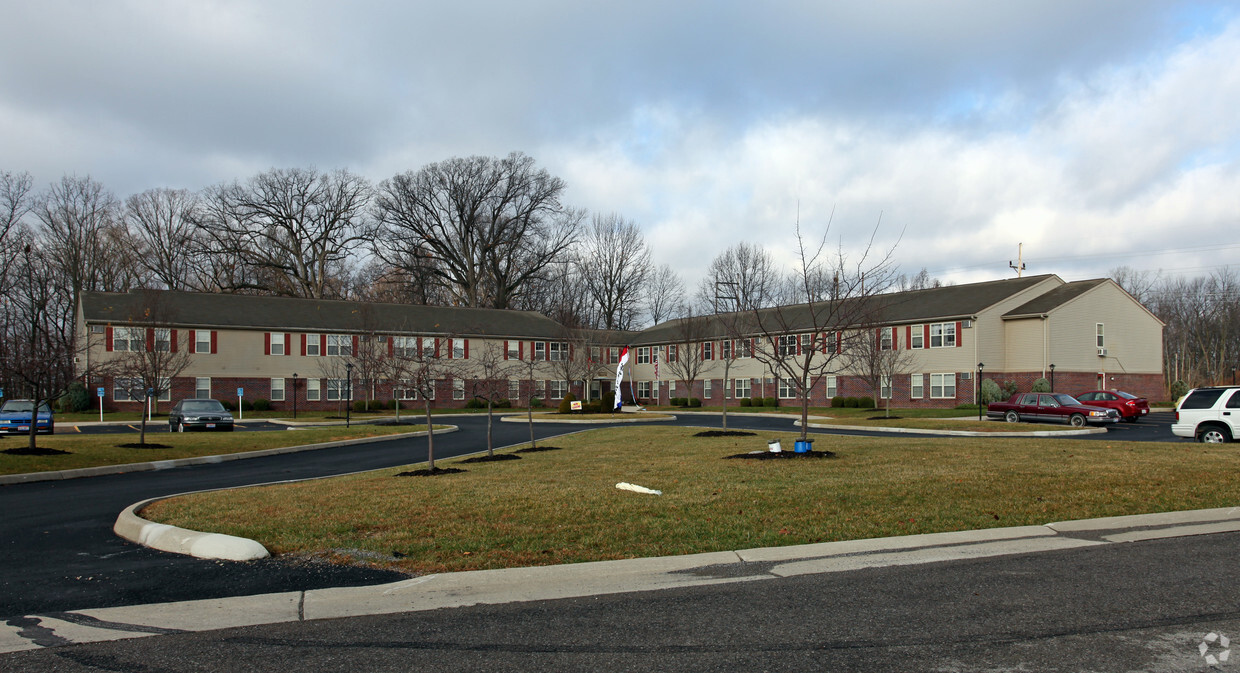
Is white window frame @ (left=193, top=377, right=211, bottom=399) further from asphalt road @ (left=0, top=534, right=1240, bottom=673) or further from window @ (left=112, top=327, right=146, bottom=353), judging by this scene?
asphalt road @ (left=0, top=534, right=1240, bottom=673)

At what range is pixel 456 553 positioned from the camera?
25.7 feet

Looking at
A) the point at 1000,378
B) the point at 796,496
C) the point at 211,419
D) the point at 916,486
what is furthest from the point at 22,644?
the point at 1000,378

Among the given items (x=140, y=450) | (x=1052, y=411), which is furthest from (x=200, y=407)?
(x=1052, y=411)

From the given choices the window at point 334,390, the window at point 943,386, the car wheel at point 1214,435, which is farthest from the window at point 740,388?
the car wheel at point 1214,435

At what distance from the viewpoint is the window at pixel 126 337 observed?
4575cm

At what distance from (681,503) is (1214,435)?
16.5 m

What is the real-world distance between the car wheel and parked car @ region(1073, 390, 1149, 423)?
14486 mm

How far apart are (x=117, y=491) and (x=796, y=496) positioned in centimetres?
1211

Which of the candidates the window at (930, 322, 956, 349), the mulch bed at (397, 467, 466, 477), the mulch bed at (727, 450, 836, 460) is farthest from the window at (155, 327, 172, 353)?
the window at (930, 322, 956, 349)

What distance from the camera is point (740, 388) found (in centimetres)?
5981

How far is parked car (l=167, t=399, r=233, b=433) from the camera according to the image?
3134cm

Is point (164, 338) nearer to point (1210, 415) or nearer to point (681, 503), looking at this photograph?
point (681, 503)

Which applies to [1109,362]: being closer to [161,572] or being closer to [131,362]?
[161,572]

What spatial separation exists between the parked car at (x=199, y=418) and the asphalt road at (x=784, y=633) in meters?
28.7
